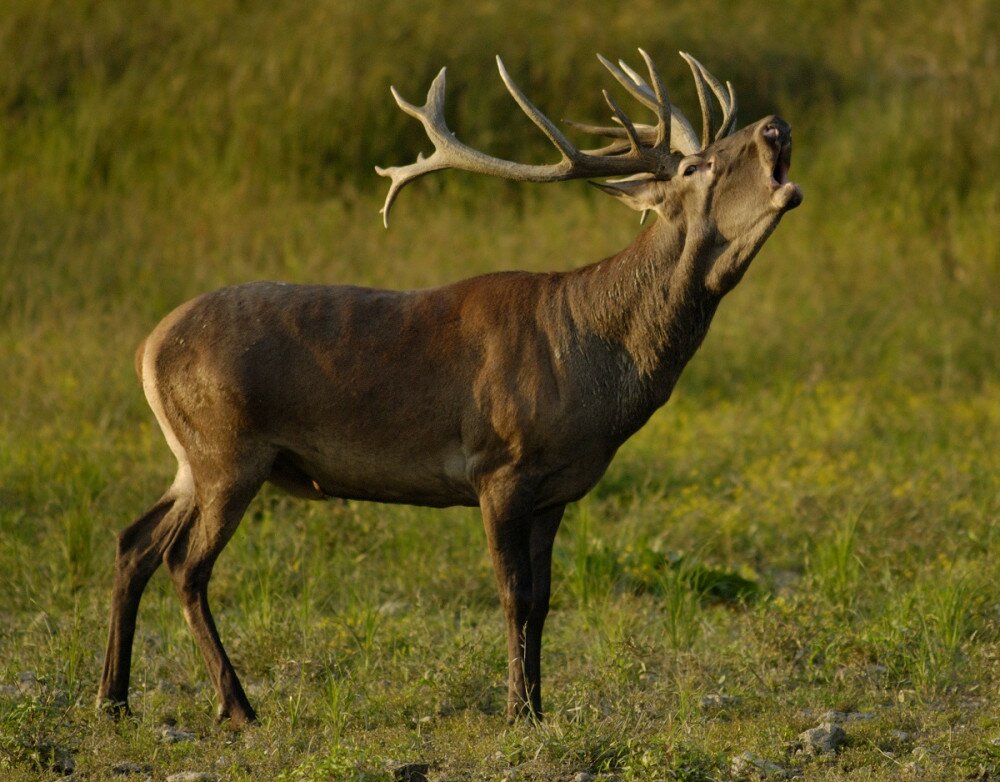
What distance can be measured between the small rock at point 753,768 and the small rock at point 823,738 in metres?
0.20

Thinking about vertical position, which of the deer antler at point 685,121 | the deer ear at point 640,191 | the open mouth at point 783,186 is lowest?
the deer ear at point 640,191

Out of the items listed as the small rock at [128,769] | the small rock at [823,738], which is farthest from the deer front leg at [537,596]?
the small rock at [128,769]

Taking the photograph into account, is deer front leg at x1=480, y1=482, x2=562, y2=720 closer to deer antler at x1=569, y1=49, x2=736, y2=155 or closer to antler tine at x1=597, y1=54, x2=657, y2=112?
deer antler at x1=569, y1=49, x2=736, y2=155

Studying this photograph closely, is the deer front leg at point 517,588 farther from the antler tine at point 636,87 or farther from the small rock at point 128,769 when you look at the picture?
the antler tine at point 636,87

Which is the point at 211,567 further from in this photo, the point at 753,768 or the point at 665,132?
the point at 665,132

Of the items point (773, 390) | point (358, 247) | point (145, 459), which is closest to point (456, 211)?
point (358, 247)

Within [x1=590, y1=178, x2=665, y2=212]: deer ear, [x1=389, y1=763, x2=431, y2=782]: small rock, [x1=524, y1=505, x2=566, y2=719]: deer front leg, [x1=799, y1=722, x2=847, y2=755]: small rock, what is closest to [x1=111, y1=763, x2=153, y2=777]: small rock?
[x1=389, y1=763, x2=431, y2=782]: small rock

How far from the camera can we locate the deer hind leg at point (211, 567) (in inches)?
207

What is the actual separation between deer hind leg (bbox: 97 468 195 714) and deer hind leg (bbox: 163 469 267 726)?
3.8 inches

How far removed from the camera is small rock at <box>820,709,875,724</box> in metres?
5.23

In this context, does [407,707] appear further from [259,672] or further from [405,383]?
[405,383]

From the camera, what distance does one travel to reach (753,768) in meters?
4.68

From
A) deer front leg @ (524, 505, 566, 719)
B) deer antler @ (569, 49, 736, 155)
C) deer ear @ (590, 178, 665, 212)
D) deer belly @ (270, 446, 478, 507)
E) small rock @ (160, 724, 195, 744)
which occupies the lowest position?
small rock @ (160, 724, 195, 744)

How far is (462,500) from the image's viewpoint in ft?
17.6
